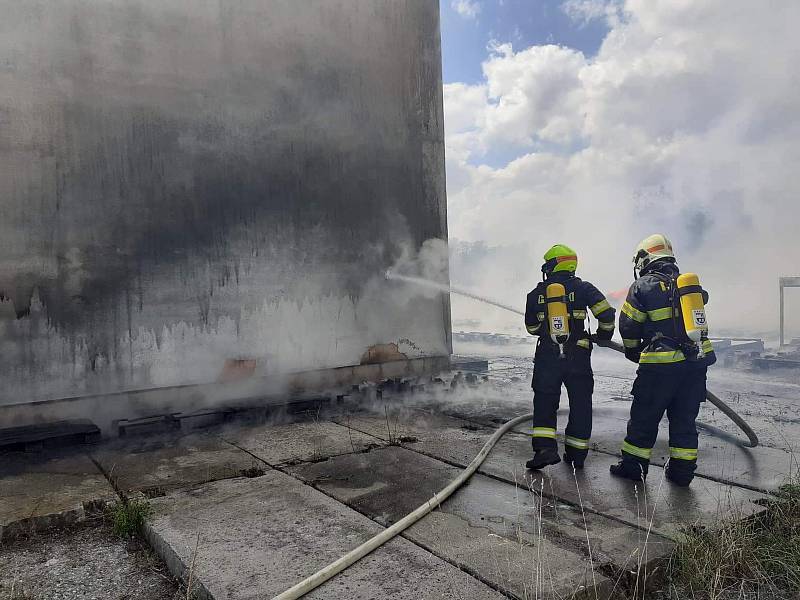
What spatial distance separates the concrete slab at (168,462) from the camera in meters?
4.09

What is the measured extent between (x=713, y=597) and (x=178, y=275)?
512 centimetres

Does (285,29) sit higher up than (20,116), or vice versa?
(285,29)

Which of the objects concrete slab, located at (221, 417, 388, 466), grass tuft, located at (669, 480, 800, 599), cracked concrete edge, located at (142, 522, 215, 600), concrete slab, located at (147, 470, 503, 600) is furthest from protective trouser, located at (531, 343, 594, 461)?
cracked concrete edge, located at (142, 522, 215, 600)

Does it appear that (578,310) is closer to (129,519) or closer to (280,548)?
(280,548)

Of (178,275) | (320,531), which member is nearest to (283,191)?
(178,275)

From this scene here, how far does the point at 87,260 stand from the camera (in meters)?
5.24

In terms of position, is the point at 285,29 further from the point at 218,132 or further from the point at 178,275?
the point at 178,275

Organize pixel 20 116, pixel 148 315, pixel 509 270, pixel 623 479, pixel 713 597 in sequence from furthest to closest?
pixel 509 270 → pixel 148 315 → pixel 20 116 → pixel 623 479 → pixel 713 597

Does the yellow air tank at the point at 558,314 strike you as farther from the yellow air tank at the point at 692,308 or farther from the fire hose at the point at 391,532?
the yellow air tank at the point at 692,308

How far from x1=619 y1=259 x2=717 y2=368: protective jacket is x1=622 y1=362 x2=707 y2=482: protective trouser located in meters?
0.08

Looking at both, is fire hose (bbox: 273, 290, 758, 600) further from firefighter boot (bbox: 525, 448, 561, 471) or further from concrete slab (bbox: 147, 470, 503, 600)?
firefighter boot (bbox: 525, 448, 561, 471)

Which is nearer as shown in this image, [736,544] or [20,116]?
[736,544]

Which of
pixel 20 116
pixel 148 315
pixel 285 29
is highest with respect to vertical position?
pixel 285 29

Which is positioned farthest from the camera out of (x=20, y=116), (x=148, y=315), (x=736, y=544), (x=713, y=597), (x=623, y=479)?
(x=148, y=315)
